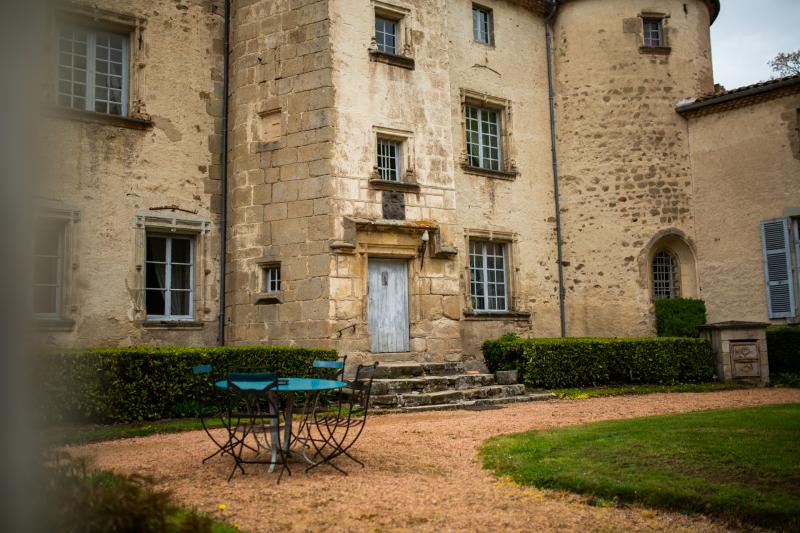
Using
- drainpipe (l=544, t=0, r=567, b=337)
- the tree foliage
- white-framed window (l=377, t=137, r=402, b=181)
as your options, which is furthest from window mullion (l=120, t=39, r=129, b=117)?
the tree foliage

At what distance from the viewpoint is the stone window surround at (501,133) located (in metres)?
14.5

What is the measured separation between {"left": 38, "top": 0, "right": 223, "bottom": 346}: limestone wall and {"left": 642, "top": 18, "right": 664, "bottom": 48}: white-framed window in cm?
974

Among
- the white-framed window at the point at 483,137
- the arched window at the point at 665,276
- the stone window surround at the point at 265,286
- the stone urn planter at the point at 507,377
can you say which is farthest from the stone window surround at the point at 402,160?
the arched window at the point at 665,276

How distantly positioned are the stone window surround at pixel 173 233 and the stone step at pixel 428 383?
3622mm

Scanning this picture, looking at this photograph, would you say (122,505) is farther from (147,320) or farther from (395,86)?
(395,86)

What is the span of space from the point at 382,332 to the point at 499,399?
95.6 inches

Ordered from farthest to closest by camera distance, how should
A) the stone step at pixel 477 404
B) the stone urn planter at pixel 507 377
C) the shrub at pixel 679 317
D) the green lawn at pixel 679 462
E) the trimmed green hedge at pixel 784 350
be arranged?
the shrub at pixel 679 317 < the trimmed green hedge at pixel 784 350 < the stone urn planter at pixel 507 377 < the stone step at pixel 477 404 < the green lawn at pixel 679 462

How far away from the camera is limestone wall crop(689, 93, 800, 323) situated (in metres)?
14.4

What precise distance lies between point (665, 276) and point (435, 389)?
751 cm

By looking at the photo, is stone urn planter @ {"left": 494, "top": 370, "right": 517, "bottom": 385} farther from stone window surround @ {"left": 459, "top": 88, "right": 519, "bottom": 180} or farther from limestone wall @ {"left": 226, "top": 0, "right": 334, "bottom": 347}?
stone window surround @ {"left": 459, "top": 88, "right": 519, "bottom": 180}

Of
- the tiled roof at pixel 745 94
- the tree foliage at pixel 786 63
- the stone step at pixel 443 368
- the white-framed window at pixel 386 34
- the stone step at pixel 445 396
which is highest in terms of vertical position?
the tree foliage at pixel 786 63

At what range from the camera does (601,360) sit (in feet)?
41.9

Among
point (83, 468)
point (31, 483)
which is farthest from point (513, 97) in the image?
point (31, 483)

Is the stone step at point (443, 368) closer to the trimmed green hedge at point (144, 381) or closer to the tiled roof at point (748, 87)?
the trimmed green hedge at point (144, 381)
